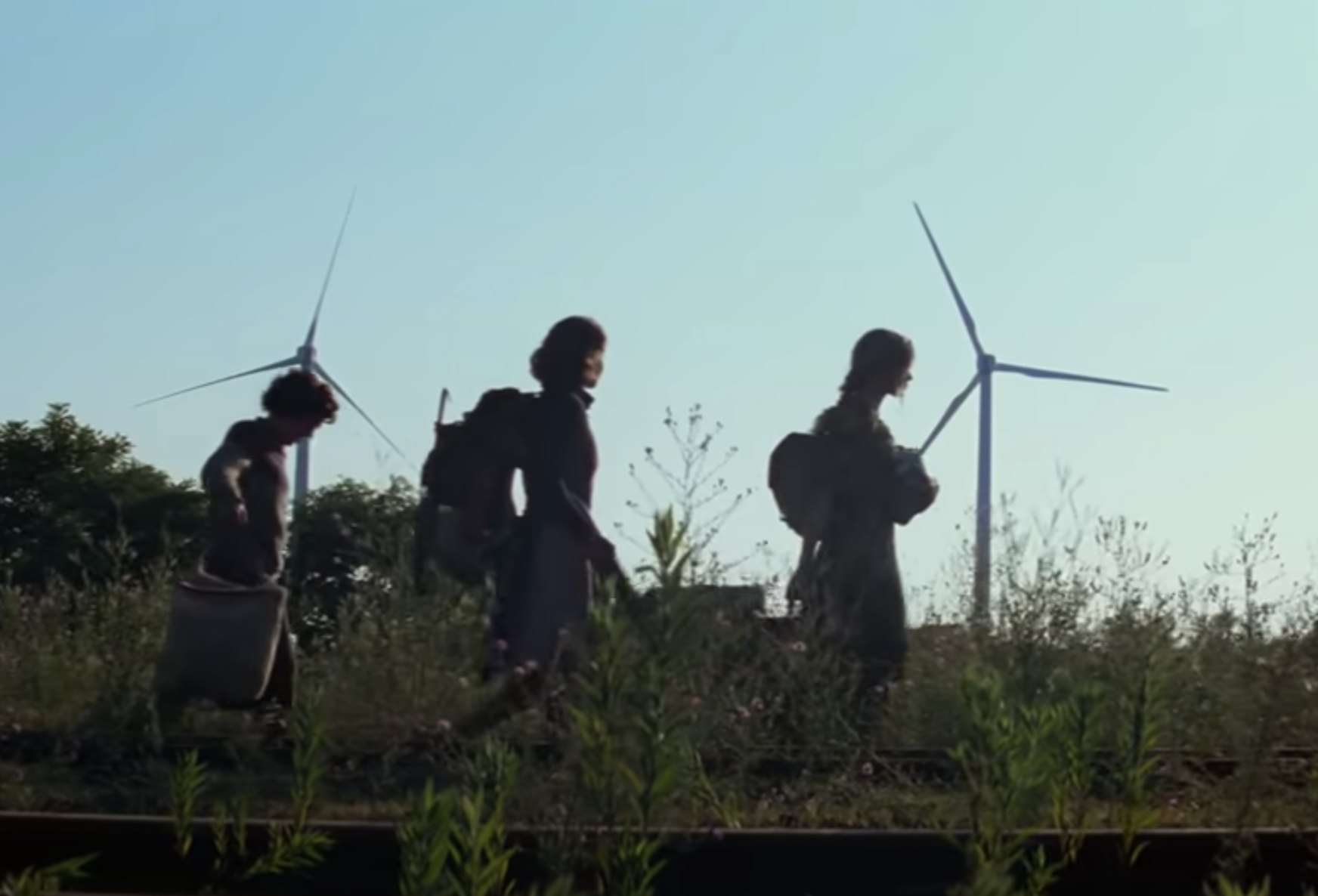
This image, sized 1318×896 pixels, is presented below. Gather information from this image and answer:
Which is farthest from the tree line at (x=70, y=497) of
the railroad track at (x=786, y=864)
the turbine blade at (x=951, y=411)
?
the railroad track at (x=786, y=864)

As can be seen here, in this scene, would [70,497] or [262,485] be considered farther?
[70,497]

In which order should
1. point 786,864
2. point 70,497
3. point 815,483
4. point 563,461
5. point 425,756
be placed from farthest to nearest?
1. point 70,497
2. point 815,483
3. point 563,461
4. point 425,756
5. point 786,864

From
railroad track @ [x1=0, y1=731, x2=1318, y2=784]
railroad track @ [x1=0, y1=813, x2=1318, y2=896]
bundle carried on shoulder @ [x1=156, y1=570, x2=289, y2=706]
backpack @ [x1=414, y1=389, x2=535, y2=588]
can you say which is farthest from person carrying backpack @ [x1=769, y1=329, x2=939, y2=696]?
railroad track @ [x1=0, y1=813, x2=1318, y2=896]

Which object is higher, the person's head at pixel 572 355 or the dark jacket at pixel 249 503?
the person's head at pixel 572 355

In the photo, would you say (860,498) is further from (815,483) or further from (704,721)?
(704,721)

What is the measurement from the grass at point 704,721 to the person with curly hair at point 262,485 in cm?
42

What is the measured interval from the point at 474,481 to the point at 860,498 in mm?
1621

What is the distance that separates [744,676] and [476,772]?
14.1 feet

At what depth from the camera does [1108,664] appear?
7414mm

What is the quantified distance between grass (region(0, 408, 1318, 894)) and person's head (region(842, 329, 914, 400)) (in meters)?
0.79

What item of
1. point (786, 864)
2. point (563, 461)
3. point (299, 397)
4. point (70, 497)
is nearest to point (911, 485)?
point (563, 461)

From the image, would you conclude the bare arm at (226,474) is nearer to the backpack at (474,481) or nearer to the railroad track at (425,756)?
the backpack at (474,481)

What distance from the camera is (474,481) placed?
377 inches

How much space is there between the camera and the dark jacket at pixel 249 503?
947cm
